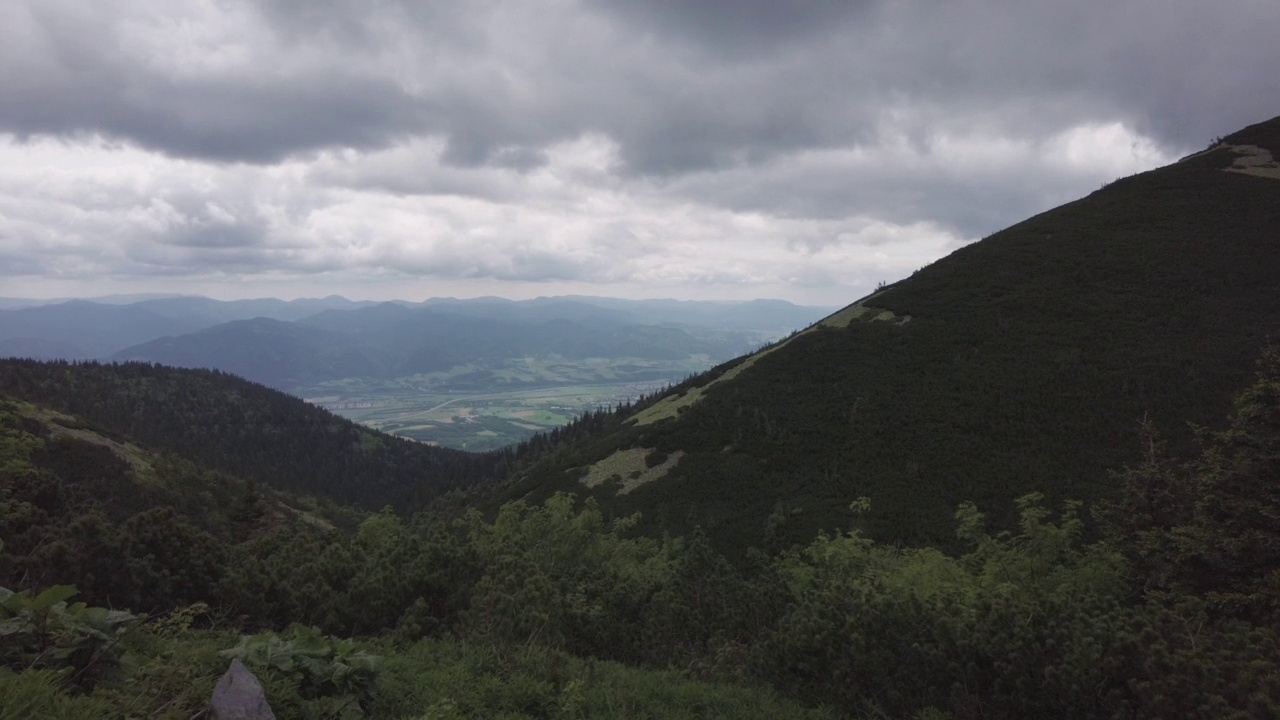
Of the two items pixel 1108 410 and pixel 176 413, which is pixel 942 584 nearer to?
pixel 1108 410

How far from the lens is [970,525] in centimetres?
2419

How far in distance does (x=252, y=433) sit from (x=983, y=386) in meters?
155

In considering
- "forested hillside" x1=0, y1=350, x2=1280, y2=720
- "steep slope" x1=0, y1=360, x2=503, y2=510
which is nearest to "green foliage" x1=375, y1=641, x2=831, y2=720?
"forested hillside" x1=0, y1=350, x2=1280, y2=720

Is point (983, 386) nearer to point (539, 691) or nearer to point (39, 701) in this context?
point (539, 691)

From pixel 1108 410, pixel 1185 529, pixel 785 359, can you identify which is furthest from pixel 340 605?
pixel 785 359

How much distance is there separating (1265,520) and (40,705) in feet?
66.9

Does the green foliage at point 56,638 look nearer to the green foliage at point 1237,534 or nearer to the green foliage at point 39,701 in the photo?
the green foliage at point 39,701

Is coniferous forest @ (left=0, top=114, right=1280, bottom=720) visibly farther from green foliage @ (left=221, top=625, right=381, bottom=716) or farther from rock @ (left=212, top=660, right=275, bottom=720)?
rock @ (left=212, top=660, right=275, bottom=720)

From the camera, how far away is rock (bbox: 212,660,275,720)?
588 cm

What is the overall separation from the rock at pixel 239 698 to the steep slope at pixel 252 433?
9203cm

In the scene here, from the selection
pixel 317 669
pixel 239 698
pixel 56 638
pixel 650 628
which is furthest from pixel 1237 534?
pixel 56 638

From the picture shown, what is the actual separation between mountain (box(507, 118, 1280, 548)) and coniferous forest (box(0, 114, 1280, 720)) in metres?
0.29

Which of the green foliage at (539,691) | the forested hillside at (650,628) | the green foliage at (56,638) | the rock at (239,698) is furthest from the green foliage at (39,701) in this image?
the green foliage at (539,691)

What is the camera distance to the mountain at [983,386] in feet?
113
